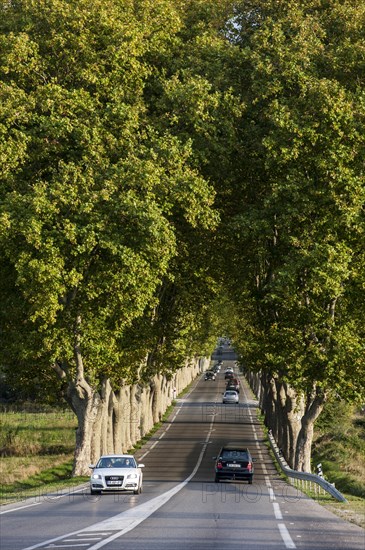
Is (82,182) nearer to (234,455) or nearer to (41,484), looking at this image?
(234,455)

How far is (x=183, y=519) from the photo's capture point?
861 inches

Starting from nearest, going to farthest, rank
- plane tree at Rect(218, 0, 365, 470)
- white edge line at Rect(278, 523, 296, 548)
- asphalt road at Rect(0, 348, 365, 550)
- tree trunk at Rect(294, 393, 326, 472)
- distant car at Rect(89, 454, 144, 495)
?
white edge line at Rect(278, 523, 296, 548)
asphalt road at Rect(0, 348, 365, 550)
distant car at Rect(89, 454, 144, 495)
plane tree at Rect(218, 0, 365, 470)
tree trunk at Rect(294, 393, 326, 472)

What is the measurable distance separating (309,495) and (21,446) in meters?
30.6

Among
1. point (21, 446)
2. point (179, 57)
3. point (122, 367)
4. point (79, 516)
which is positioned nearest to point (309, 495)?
point (79, 516)

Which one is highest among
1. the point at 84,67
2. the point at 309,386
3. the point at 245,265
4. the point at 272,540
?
the point at 84,67

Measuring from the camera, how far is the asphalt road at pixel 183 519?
1662cm

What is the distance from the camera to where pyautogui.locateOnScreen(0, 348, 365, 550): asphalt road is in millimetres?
16625

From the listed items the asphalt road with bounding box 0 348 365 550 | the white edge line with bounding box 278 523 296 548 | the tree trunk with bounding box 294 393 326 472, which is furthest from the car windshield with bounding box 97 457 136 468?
the white edge line with bounding box 278 523 296 548

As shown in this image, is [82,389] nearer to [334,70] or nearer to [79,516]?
[334,70]

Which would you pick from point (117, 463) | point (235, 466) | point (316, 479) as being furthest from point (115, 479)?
point (235, 466)

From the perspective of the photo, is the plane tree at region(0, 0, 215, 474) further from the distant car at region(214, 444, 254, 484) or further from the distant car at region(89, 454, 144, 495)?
the distant car at region(89, 454, 144, 495)

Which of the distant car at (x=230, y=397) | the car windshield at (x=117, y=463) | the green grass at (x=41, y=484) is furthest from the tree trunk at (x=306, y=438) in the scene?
the distant car at (x=230, y=397)

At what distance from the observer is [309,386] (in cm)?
4084

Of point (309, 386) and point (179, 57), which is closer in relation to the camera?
point (309, 386)
